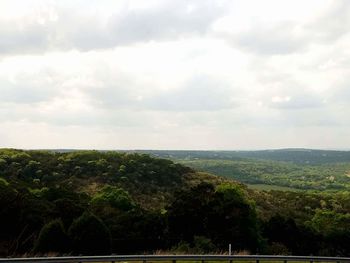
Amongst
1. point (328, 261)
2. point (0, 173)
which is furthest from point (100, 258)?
point (0, 173)

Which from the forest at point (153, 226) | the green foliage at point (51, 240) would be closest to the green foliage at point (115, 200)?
the forest at point (153, 226)

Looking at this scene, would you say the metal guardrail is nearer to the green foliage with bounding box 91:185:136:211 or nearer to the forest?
the forest

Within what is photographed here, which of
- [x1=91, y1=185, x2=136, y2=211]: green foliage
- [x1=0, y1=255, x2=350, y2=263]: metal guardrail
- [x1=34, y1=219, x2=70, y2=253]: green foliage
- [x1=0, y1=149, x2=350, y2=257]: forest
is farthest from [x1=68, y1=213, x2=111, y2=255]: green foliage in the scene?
[x1=91, y1=185, x2=136, y2=211]: green foliage

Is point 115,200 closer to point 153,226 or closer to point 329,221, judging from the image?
point 153,226

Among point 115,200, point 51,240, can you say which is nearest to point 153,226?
point 51,240

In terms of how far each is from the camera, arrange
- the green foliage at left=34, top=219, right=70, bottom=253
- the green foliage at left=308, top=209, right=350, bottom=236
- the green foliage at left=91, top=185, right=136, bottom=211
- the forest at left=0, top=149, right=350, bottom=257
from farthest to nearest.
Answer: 1. the green foliage at left=308, top=209, right=350, bottom=236
2. the green foliage at left=91, top=185, right=136, bottom=211
3. the forest at left=0, top=149, right=350, bottom=257
4. the green foliage at left=34, top=219, right=70, bottom=253

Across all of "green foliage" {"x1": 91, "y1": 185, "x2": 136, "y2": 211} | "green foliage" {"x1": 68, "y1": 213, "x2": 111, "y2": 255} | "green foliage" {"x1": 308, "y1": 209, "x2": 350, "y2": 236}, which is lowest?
"green foliage" {"x1": 308, "y1": 209, "x2": 350, "y2": 236}
